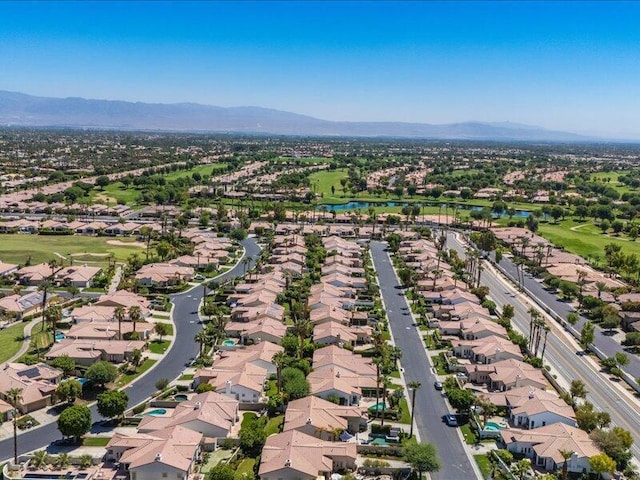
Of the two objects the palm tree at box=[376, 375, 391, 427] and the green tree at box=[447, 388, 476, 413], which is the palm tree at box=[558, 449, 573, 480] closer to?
the green tree at box=[447, 388, 476, 413]

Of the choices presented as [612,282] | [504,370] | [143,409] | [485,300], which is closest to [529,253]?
[612,282]

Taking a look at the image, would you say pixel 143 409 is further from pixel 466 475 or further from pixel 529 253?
pixel 529 253

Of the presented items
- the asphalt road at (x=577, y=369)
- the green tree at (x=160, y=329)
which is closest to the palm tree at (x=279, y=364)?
the green tree at (x=160, y=329)

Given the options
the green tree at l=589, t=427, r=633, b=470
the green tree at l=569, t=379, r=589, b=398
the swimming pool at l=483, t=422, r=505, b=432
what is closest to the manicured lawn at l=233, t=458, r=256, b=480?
the swimming pool at l=483, t=422, r=505, b=432

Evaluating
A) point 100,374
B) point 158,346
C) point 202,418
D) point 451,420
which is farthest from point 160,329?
point 451,420

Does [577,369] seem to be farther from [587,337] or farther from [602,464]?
[602,464]

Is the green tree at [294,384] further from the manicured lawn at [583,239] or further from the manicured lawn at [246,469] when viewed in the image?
the manicured lawn at [583,239]
